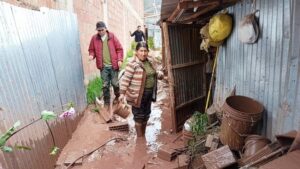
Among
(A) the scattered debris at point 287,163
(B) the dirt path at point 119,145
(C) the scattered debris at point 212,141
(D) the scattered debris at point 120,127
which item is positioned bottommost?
(B) the dirt path at point 119,145

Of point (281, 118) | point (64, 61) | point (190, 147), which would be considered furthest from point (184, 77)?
point (281, 118)

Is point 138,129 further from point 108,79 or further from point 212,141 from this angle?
point 108,79

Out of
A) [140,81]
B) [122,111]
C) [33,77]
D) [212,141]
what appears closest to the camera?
[33,77]

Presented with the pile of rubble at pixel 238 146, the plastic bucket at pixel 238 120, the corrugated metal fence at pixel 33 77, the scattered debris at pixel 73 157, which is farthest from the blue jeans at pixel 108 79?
the plastic bucket at pixel 238 120

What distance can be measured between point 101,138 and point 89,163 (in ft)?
3.24

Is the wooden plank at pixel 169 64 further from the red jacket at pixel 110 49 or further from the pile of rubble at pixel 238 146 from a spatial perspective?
the red jacket at pixel 110 49

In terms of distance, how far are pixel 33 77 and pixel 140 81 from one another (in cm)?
190

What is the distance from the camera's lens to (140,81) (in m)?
4.95

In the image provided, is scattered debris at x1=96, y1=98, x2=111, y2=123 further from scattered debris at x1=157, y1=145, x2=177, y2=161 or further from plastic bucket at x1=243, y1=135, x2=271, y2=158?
plastic bucket at x1=243, y1=135, x2=271, y2=158

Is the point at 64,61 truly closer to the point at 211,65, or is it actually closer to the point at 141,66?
the point at 141,66

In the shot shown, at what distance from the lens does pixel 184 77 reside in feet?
19.0

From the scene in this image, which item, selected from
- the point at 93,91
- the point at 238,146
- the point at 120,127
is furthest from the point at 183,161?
the point at 93,91

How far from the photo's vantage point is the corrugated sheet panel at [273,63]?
2.80 metres

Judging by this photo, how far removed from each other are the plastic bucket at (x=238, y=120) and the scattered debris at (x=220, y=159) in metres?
0.23
